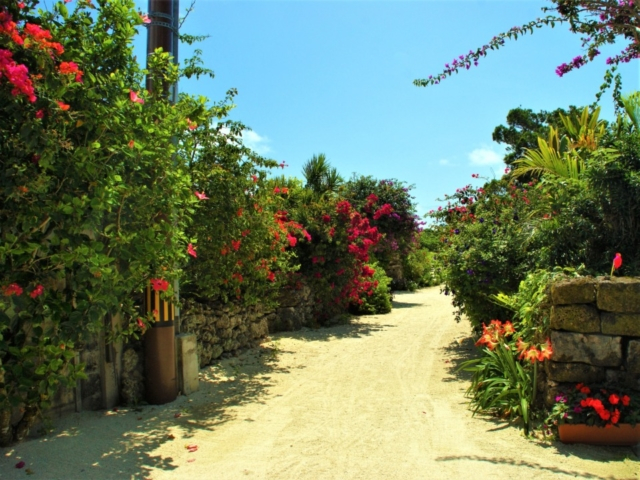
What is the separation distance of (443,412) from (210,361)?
3387 mm

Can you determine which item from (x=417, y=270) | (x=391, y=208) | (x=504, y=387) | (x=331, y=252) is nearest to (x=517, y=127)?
(x=417, y=270)

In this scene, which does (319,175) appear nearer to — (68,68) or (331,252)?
(331,252)

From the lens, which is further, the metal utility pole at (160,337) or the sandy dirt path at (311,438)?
the metal utility pole at (160,337)

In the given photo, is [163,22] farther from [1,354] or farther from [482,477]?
[482,477]

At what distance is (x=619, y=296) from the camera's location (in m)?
3.93

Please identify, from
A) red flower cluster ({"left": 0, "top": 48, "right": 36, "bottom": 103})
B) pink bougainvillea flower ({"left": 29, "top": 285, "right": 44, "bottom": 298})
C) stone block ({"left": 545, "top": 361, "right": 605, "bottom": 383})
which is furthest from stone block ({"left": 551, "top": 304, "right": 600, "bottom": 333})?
red flower cluster ({"left": 0, "top": 48, "right": 36, "bottom": 103})

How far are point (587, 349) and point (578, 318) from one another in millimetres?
249

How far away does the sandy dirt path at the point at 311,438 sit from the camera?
349 cm

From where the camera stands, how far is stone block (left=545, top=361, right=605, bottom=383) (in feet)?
13.1

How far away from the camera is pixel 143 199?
12.6 feet

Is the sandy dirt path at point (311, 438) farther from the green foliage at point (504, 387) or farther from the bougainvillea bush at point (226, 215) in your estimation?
the bougainvillea bush at point (226, 215)

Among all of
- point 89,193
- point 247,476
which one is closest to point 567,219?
point 247,476

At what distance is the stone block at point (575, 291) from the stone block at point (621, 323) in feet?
0.56

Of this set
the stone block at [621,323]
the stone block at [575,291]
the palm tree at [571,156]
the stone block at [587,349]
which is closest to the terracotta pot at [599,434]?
the stone block at [587,349]
